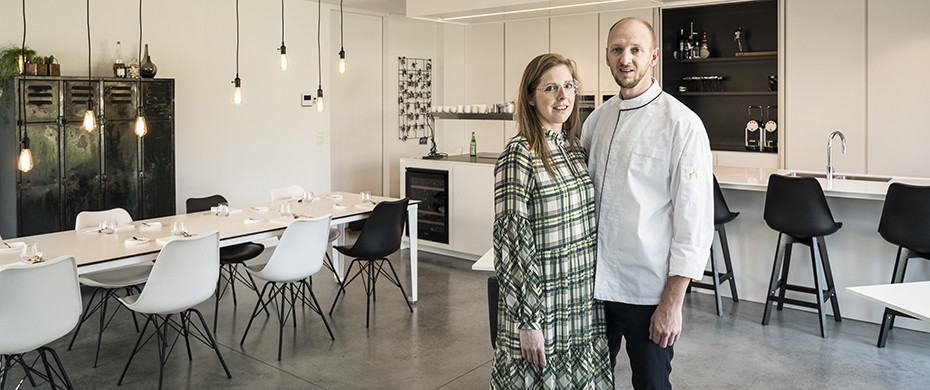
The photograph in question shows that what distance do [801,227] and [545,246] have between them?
3.07 metres

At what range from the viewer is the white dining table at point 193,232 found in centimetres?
381

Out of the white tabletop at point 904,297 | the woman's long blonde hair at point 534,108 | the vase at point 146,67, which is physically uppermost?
the vase at point 146,67

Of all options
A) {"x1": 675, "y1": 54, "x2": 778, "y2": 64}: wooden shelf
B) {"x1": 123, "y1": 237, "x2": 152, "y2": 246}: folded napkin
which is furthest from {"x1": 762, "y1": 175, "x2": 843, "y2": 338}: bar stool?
{"x1": 123, "y1": 237, "x2": 152, "y2": 246}: folded napkin

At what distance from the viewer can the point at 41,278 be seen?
3141mm

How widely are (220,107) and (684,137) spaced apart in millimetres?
6043

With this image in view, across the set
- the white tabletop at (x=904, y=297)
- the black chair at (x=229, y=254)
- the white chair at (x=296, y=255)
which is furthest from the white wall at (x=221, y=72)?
the white tabletop at (x=904, y=297)

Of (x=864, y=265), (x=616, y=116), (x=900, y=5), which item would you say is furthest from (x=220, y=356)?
(x=900, y=5)

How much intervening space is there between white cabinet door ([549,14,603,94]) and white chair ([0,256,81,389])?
5.98 m

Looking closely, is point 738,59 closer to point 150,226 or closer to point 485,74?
point 485,74

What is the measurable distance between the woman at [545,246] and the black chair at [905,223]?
2.86 meters

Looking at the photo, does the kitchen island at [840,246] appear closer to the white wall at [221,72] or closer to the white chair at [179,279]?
the white chair at [179,279]

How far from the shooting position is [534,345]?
2.20 metres

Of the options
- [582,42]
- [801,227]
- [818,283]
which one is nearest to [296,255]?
[801,227]

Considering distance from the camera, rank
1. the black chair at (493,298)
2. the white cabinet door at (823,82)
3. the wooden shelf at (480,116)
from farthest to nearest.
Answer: the wooden shelf at (480,116) < the white cabinet door at (823,82) < the black chair at (493,298)
